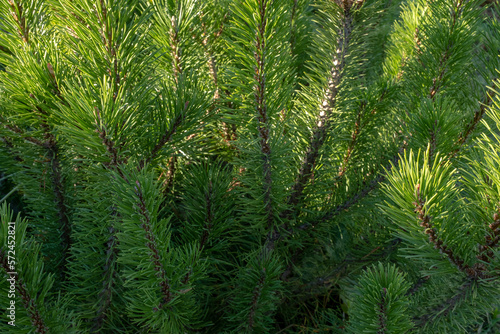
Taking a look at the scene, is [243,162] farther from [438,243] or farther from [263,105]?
[438,243]

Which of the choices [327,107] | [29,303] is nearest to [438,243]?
[327,107]

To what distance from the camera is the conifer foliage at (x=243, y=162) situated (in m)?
0.67

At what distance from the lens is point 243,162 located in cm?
91

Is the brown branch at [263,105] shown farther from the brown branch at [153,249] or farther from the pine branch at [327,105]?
the brown branch at [153,249]

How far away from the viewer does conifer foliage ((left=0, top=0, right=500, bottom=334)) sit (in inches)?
26.3

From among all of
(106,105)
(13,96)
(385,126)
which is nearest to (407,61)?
(385,126)

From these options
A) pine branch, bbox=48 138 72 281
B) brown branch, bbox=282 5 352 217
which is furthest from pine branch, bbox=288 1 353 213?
pine branch, bbox=48 138 72 281

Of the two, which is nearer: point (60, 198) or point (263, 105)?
point (263, 105)

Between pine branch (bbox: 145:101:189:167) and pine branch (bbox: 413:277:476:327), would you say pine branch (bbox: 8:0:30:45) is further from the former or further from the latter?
pine branch (bbox: 413:277:476:327)

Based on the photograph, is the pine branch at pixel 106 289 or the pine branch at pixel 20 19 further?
the pine branch at pixel 106 289

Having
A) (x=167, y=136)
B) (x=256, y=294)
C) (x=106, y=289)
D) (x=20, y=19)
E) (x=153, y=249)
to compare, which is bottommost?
(x=106, y=289)

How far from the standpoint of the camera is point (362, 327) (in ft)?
2.39

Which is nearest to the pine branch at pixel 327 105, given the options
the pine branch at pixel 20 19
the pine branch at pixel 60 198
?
the pine branch at pixel 60 198

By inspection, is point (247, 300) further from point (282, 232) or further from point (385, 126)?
point (385, 126)
